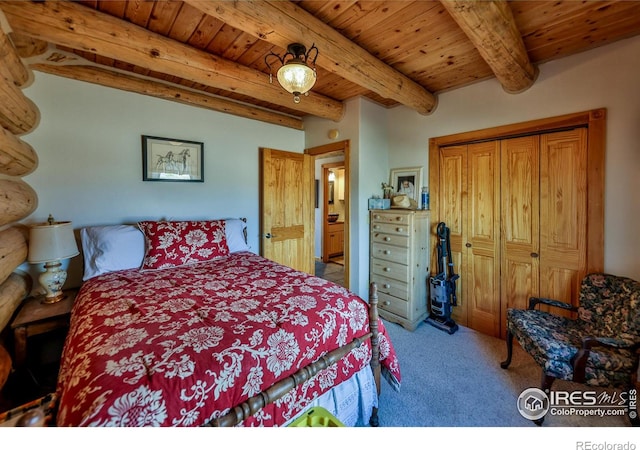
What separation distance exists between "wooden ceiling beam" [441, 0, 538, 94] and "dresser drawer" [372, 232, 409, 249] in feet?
5.47

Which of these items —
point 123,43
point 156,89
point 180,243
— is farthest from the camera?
point 156,89

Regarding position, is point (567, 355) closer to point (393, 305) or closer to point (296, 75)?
point (393, 305)

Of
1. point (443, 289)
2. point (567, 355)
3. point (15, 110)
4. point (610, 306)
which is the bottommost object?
point (567, 355)

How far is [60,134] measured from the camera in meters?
2.30

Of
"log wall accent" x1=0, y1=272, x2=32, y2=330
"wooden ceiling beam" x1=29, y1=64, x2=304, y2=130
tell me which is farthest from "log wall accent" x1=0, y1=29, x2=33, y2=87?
"log wall accent" x1=0, y1=272, x2=32, y2=330

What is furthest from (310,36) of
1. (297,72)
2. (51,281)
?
(51,281)

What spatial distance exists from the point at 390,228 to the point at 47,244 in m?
3.00

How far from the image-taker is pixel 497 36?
1.70 meters

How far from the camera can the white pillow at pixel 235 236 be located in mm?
2825

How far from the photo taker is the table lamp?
1.88 metres

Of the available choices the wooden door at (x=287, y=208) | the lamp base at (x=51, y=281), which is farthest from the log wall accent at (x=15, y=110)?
the wooden door at (x=287, y=208)

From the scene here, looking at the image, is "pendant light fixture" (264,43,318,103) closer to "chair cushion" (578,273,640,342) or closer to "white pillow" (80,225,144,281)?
"white pillow" (80,225,144,281)

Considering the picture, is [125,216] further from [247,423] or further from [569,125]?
[569,125]

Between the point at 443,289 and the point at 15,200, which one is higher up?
the point at 15,200
